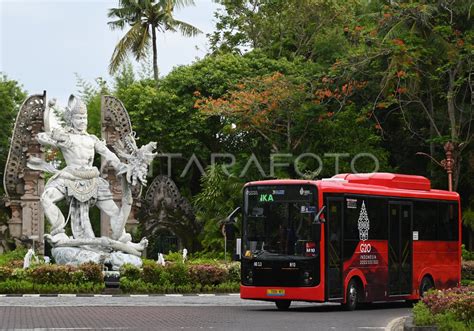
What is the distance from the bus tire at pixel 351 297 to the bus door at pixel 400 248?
1.36m

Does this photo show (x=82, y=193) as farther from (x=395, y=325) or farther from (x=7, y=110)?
(x=7, y=110)

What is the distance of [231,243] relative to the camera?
5031 cm

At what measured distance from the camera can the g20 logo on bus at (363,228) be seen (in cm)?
2664

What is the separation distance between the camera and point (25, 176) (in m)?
44.5

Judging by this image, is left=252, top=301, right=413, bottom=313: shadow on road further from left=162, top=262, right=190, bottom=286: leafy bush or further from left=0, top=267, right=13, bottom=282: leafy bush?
left=0, top=267, right=13, bottom=282: leafy bush

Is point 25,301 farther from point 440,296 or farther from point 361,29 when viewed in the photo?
point 361,29

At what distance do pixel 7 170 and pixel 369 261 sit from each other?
67.1ft

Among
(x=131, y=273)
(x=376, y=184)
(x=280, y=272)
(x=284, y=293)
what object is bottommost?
(x=284, y=293)

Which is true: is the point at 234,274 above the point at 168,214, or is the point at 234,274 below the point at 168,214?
below

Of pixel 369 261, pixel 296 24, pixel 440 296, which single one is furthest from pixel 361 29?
pixel 440 296

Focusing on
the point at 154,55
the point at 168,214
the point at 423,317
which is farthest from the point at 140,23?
the point at 423,317

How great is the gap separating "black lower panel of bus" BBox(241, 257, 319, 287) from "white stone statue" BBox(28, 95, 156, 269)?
38.3 ft

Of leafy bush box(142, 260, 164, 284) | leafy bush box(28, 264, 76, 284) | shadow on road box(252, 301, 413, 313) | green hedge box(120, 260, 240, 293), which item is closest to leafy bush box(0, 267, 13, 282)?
leafy bush box(28, 264, 76, 284)

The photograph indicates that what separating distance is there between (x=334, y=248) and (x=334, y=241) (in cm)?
16
